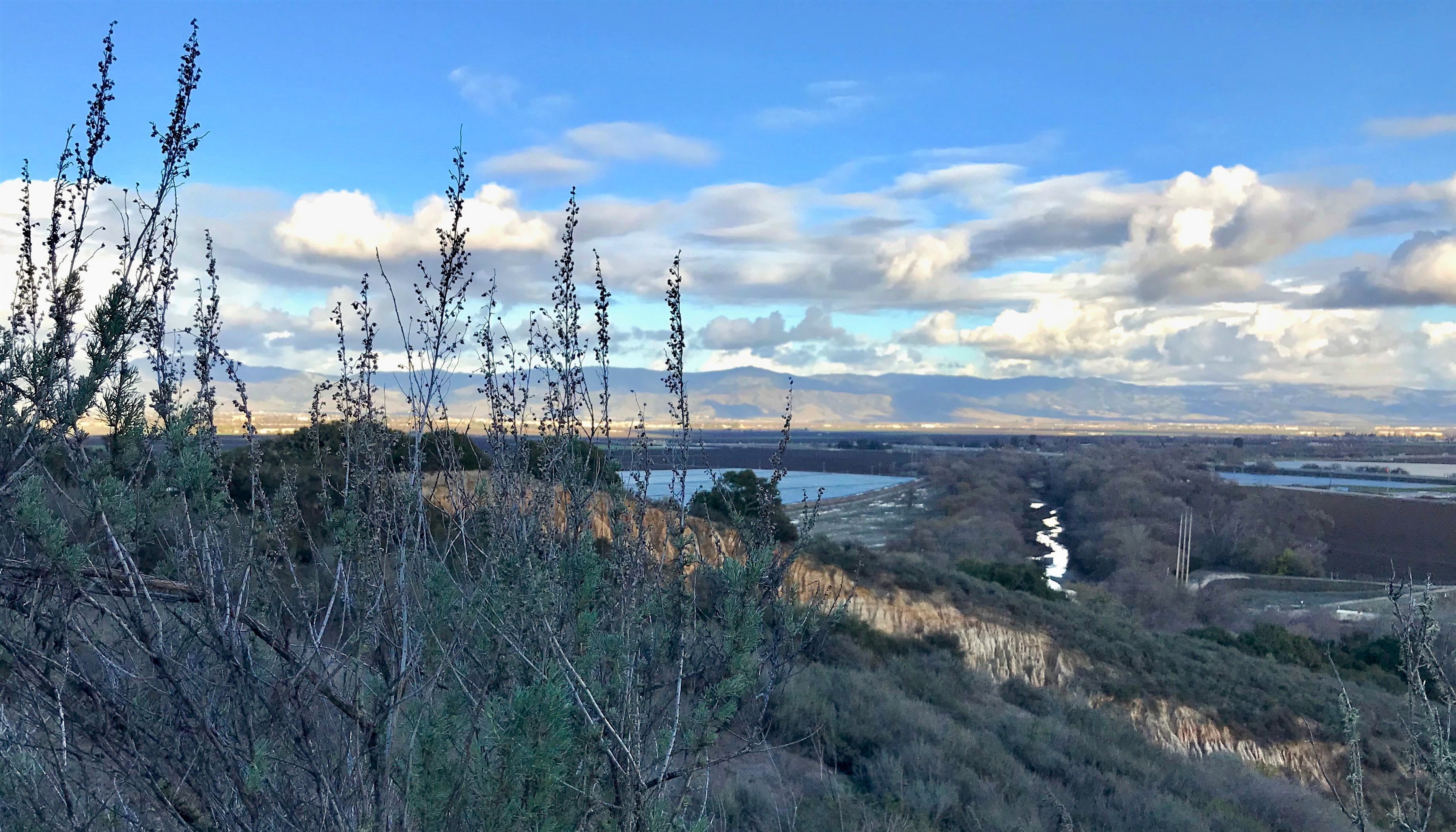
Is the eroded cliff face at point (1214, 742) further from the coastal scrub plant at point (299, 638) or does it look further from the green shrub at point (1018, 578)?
the coastal scrub plant at point (299, 638)

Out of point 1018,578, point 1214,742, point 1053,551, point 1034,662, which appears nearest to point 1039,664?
point 1034,662

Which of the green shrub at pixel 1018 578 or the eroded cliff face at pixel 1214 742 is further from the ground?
the green shrub at pixel 1018 578

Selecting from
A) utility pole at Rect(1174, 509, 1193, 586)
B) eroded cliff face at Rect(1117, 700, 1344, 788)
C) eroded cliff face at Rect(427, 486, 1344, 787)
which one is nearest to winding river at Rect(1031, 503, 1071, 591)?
utility pole at Rect(1174, 509, 1193, 586)

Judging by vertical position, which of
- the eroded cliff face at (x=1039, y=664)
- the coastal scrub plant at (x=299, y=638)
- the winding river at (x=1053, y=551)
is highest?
the coastal scrub plant at (x=299, y=638)

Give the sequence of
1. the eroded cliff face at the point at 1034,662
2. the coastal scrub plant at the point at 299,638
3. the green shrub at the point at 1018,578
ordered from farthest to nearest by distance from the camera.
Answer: the green shrub at the point at 1018,578, the eroded cliff face at the point at 1034,662, the coastal scrub plant at the point at 299,638

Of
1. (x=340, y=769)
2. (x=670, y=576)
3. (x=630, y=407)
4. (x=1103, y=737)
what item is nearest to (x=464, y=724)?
(x=340, y=769)

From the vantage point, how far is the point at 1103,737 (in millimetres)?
10992

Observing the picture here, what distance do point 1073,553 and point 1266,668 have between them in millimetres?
23612

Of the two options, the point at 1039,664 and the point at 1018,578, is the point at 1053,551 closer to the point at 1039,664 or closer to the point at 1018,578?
the point at 1018,578

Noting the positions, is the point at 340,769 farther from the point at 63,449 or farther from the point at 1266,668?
the point at 1266,668

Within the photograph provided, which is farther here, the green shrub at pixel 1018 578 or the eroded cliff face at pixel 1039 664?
the green shrub at pixel 1018 578

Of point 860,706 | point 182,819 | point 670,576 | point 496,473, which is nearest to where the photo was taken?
point 182,819

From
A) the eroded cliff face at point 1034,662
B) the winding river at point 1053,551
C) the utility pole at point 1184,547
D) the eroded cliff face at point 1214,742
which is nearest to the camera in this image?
the eroded cliff face at point 1214,742

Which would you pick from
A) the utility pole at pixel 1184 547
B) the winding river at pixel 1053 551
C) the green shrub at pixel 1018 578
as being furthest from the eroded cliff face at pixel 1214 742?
the utility pole at pixel 1184 547
